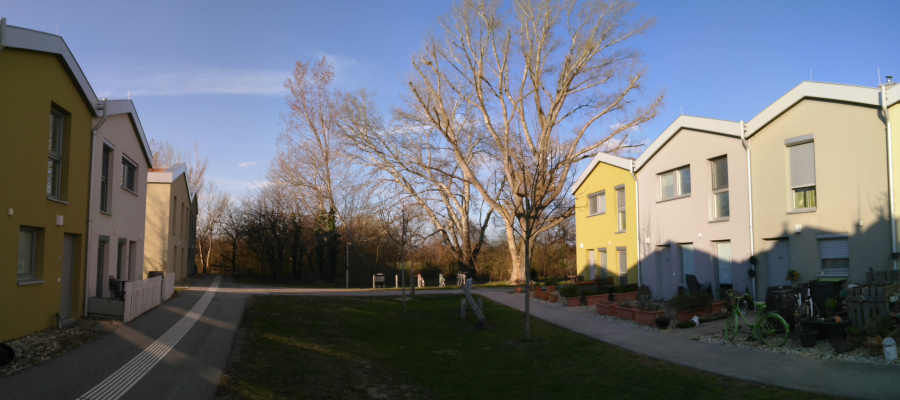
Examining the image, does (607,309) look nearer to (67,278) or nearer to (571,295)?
(571,295)

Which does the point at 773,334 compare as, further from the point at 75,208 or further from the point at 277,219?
the point at 277,219

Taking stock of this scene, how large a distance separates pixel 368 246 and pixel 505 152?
52.2 feet

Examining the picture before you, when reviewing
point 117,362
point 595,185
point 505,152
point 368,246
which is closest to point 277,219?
point 368,246

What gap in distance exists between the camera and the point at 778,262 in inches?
497

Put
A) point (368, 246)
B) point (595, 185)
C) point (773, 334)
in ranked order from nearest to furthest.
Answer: point (773, 334) → point (595, 185) → point (368, 246)

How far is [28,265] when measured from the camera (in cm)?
975

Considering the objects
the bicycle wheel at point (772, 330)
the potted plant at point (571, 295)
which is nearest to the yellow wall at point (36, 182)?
the bicycle wheel at point (772, 330)

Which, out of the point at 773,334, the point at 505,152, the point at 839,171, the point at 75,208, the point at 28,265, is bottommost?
the point at 773,334

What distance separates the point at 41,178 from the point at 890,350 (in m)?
13.5

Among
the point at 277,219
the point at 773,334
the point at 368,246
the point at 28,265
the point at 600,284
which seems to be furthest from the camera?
the point at 368,246

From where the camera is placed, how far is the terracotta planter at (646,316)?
12.0 meters

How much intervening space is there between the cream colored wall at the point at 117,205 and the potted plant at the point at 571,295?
12.4m

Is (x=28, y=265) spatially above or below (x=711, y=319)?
above

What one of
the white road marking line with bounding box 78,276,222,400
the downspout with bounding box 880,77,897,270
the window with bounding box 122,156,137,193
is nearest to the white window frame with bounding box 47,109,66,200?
the white road marking line with bounding box 78,276,222,400
